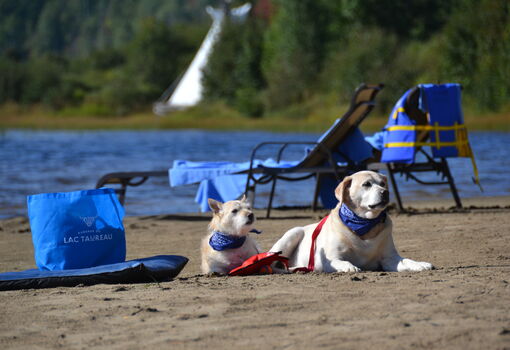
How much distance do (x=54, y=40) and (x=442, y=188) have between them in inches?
6848

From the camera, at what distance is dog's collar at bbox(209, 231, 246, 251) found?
19.6 ft

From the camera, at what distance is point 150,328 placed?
14.0ft

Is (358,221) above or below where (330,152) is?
above

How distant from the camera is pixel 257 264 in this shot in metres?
5.86

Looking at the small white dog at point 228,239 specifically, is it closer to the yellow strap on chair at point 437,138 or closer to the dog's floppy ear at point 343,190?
the dog's floppy ear at point 343,190

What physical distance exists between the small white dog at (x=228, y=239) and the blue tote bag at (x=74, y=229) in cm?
Answer: 87

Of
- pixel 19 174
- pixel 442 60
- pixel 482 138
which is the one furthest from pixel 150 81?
pixel 19 174

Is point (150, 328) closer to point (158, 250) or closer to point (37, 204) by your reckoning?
point (37, 204)

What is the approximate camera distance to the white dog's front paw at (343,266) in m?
5.71

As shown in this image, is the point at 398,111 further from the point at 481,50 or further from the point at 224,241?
the point at 481,50

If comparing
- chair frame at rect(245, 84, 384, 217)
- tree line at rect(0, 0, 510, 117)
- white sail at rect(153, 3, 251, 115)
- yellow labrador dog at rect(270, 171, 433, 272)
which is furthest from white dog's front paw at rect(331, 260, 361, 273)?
white sail at rect(153, 3, 251, 115)

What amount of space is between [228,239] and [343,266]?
86 cm

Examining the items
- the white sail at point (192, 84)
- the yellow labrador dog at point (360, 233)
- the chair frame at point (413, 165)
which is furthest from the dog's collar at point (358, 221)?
the white sail at point (192, 84)

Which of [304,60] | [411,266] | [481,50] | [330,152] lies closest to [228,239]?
[411,266]
